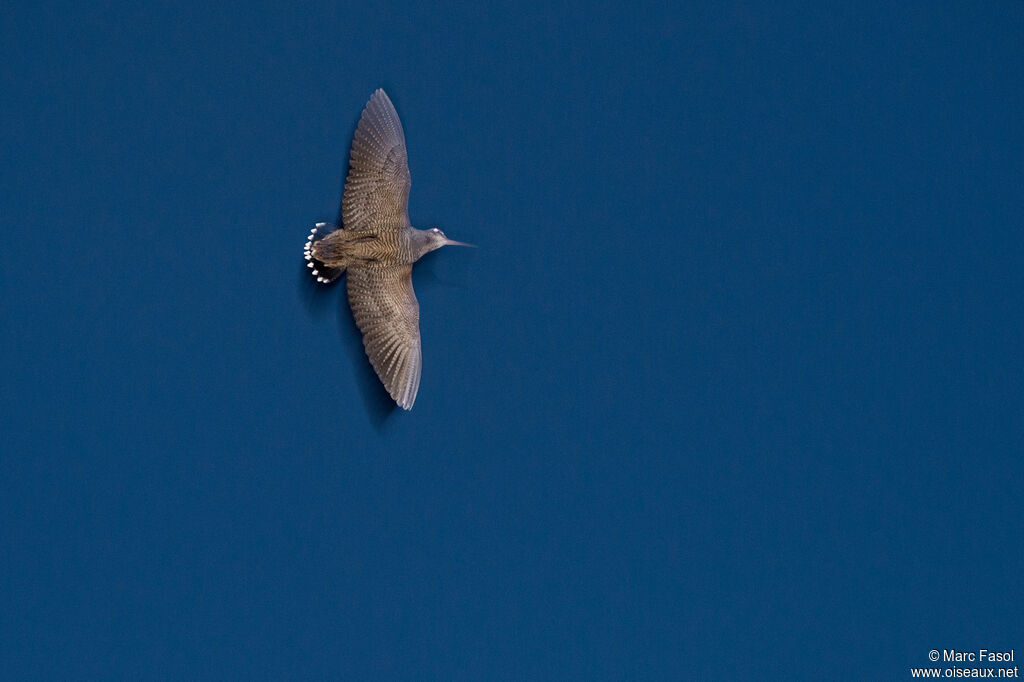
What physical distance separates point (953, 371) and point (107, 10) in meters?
1.15

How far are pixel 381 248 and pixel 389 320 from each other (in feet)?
0.28

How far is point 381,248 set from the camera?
1.15m

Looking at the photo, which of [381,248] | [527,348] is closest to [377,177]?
[381,248]

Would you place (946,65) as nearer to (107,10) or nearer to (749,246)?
(749,246)

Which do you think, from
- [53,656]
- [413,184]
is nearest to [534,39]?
[413,184]

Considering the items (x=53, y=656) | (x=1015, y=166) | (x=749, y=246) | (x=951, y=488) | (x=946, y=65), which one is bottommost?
(x=53, y=656)

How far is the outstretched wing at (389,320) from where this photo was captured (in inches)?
45.6

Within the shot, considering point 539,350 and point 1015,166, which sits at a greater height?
point 1015,166

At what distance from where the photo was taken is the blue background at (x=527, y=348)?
45.9 inches

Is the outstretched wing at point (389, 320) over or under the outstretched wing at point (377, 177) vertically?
under

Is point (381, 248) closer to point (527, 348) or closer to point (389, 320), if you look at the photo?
point (389, 320)

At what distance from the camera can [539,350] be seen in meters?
1.24

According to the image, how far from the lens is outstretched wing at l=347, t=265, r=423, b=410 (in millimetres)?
1158

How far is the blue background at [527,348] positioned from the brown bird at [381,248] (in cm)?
3
